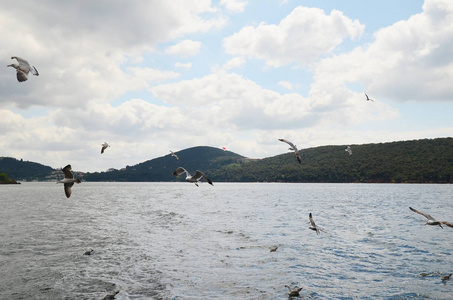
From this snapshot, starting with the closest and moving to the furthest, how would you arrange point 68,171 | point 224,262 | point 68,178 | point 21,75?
1. point 21,75
2. point 68,171
3. point 68,178
4. point 224,262

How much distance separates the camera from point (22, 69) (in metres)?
14.8

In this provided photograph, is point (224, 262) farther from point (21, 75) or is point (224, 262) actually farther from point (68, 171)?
point (21, 75)

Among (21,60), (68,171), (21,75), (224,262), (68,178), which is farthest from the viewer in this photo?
(224,262)

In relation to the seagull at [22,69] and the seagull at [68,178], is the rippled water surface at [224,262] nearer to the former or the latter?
the seagull at [68,178]

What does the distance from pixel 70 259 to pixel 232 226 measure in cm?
2076


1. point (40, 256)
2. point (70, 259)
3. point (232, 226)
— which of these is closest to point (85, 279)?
Result: point (70, 259)

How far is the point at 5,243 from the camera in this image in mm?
29781

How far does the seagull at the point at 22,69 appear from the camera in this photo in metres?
14.1

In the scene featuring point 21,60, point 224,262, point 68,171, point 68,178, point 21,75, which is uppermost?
point 21,60

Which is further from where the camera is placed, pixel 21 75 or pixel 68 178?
pixel 68 178

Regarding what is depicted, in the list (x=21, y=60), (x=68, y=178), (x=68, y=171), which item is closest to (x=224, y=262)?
(x=68, y=178)

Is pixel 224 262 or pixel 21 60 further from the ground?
pixel 21 60

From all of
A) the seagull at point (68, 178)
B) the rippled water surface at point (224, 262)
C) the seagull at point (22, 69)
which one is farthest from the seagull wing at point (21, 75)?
the rippled water surface at point (224, 262)

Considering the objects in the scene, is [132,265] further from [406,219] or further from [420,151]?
[420,151]
